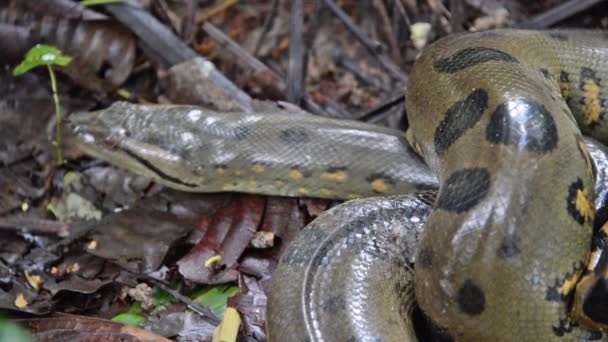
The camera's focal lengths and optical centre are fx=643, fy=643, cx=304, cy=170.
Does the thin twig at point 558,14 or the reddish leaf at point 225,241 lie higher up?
the thin twig at point 558,14

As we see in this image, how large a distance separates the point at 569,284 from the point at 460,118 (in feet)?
2.98

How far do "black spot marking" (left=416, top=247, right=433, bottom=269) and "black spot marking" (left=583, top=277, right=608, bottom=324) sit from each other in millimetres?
649

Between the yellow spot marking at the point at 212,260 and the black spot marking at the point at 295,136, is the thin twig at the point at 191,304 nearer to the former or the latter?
the yellow spot marking at the point at 212,260

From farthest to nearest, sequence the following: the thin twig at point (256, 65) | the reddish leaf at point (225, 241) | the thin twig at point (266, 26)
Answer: the thin twig at point (266, 26) → the thin twig at point (256, 65) → the reddish leaf at point (225, 241)

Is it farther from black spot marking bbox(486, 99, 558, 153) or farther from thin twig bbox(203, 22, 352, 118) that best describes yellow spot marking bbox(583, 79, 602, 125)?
thin twig bbox(203, 22, 352, 118)

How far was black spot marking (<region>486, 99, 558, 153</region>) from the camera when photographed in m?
2.73

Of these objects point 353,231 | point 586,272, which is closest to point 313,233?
point 353,231

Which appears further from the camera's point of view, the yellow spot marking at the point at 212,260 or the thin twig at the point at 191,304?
the yellow spot marking at the point at 212,260

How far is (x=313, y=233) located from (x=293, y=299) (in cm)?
44

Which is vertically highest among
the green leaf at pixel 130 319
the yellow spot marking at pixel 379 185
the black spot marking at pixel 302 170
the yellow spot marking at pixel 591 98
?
the yellow spot marking at pixel 591 98

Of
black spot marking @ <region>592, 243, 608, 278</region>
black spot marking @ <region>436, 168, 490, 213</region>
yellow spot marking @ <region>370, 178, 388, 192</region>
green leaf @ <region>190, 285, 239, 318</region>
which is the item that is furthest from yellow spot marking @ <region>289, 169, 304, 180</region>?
black spot marking @ <region>592, 243, 608, 278</region>

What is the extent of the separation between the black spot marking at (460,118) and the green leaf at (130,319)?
189 cm

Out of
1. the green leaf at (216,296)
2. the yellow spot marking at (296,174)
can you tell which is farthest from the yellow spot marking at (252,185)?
the green leaf at (216,296)

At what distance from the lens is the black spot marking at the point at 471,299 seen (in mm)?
2664
